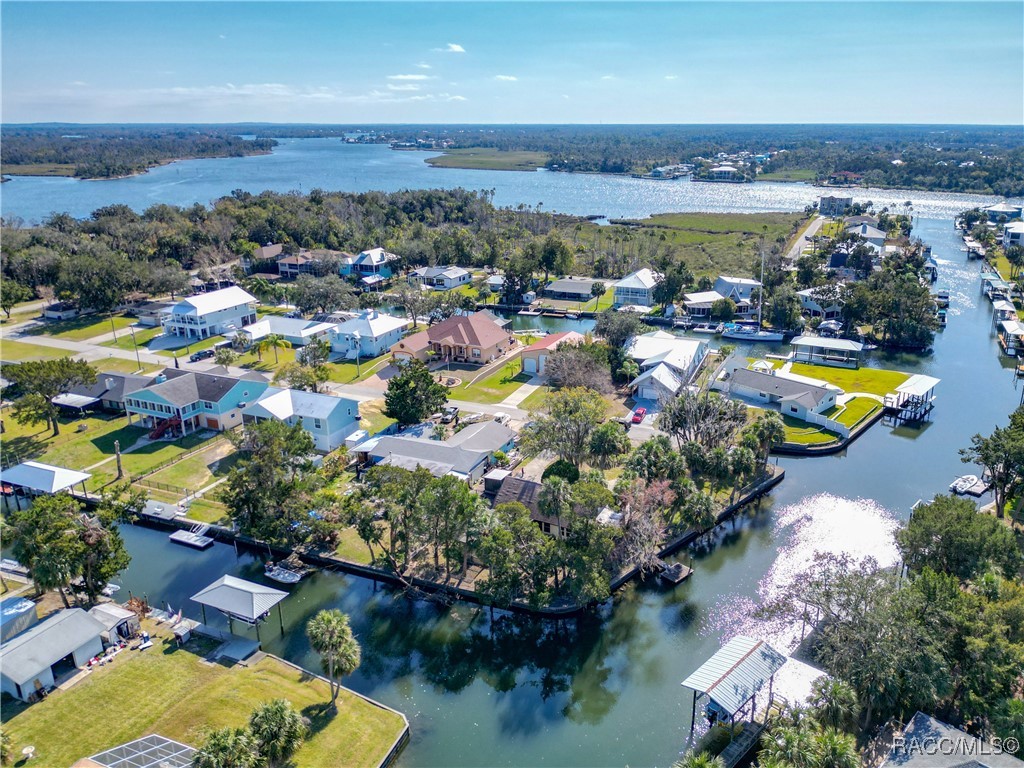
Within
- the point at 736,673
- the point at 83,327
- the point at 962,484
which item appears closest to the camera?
the point at 736,673

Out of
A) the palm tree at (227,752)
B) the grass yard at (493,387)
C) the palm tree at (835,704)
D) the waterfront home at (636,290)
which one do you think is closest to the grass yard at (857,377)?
the waterfront home at (636,290)

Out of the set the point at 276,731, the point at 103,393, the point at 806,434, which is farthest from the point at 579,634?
the point at 103,393

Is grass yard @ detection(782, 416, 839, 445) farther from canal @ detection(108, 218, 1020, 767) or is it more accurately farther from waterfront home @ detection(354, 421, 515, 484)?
waterfront home @ detection(354, 421, 515, 484)

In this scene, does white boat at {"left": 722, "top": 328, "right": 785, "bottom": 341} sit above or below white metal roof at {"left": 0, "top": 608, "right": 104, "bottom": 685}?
above

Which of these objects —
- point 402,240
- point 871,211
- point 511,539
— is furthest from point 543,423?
point 871,211

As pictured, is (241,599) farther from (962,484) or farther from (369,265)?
(369,265)

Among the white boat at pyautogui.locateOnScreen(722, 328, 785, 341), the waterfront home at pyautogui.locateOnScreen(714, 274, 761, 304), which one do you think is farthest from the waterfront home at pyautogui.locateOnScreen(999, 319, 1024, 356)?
the waterfront home at pyautogui.locateOnScreen(714, 274, 761, 304)

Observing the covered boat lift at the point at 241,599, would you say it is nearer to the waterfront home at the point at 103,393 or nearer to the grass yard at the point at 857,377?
the waterfront home at the point at 103,393
